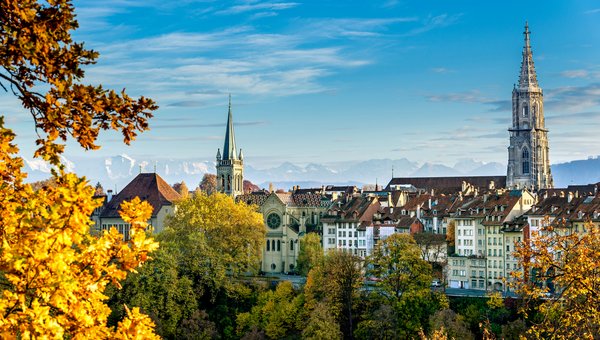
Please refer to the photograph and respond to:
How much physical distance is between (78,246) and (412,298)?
201ft

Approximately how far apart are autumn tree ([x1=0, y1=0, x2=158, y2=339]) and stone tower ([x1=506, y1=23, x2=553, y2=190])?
6461 inches

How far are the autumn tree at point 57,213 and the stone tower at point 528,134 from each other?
16412 cm

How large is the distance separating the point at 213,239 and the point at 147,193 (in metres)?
28.9

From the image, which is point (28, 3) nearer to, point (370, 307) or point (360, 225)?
point (370, 307)

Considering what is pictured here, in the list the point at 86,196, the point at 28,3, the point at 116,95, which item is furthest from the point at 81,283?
the point at 28,3

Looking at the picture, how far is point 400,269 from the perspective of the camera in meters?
74.0

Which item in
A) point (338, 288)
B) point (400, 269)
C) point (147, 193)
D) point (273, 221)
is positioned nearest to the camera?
point (338, 288)

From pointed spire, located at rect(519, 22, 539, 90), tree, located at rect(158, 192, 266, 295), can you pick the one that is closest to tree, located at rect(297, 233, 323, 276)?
tree, located at rect(158, 192, 266, 295)

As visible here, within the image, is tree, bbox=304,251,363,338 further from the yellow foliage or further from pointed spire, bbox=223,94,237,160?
pointed spire, bbox=223,94,237,160

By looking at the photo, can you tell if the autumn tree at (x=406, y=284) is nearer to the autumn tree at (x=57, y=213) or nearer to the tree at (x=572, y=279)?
the tree at (x=572, y=279)

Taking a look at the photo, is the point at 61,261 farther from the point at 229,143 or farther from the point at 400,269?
the point at 229,143

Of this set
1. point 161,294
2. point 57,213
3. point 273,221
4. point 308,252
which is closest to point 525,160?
point 273,221

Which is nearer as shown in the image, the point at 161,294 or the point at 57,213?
the point at 57,213

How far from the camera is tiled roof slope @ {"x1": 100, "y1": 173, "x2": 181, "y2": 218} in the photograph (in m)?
113
